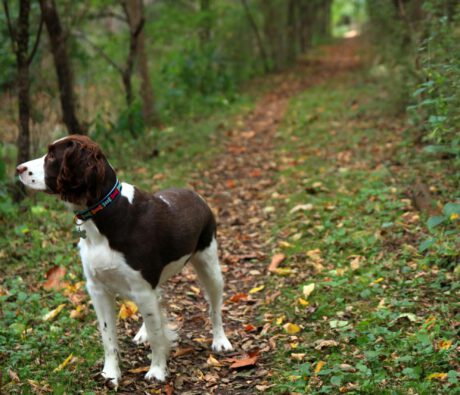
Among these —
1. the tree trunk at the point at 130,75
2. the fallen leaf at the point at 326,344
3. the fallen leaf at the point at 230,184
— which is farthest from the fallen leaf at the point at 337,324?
the tree trunk at the point at 130,75

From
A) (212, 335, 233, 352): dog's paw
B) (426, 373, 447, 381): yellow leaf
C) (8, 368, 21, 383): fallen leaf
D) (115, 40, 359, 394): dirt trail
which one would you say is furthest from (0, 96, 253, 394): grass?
(426, 373, 447, 381): yellow leaf

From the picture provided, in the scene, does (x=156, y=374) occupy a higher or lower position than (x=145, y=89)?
lower

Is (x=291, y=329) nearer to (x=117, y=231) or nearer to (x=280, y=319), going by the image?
(x=280, y=319)

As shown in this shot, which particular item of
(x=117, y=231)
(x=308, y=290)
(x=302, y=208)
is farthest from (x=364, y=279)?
(x=117, y=231)

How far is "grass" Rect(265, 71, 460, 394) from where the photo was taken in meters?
4.33

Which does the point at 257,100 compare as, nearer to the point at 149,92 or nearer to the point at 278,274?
the point at 149,92

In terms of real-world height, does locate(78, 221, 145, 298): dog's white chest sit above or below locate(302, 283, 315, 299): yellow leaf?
above

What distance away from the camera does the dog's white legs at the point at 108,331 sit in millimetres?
4520

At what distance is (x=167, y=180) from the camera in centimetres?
1012

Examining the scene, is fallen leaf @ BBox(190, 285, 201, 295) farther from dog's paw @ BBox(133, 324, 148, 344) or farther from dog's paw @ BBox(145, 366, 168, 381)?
dog's paw @ BBox(145, 366, 168, 381)

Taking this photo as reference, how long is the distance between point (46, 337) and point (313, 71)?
921 inches

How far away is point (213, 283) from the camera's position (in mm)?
5176

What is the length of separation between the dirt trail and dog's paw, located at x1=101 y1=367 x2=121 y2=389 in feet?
0.26

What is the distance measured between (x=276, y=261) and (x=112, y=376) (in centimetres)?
286
